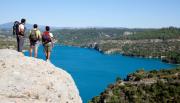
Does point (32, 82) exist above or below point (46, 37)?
below

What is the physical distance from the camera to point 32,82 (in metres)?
10.7

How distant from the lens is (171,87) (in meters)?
68.5

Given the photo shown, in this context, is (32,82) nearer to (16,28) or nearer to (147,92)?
(16,28)

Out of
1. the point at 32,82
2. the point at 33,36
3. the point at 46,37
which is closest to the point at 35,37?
the point at 33,36

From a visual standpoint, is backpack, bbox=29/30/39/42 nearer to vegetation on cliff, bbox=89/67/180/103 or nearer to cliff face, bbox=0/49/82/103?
cliff face, bbox=0/49/82/103

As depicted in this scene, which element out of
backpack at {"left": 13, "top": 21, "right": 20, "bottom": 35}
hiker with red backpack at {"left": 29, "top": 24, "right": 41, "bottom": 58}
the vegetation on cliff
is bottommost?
the vegetation on cliff

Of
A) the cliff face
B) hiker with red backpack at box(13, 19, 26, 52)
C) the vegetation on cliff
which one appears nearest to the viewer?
the cliff face

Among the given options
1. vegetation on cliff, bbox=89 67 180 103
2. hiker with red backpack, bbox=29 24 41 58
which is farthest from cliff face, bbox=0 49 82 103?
vegetation on cliff, bbox=89 67 180 103

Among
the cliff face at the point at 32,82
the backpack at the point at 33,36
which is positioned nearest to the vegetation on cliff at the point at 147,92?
the backpack at the point at 33,36

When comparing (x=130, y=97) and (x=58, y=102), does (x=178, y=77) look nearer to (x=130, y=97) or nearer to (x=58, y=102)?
(x=130, y=97)

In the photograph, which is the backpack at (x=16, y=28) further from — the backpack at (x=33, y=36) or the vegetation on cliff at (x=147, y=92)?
the vegetation on cliff at (x=147, y=92)

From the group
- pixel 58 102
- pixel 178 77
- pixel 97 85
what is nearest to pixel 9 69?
pixel 58 102

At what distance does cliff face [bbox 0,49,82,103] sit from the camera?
10258 millimetres

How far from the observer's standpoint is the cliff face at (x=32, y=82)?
10258 mm
